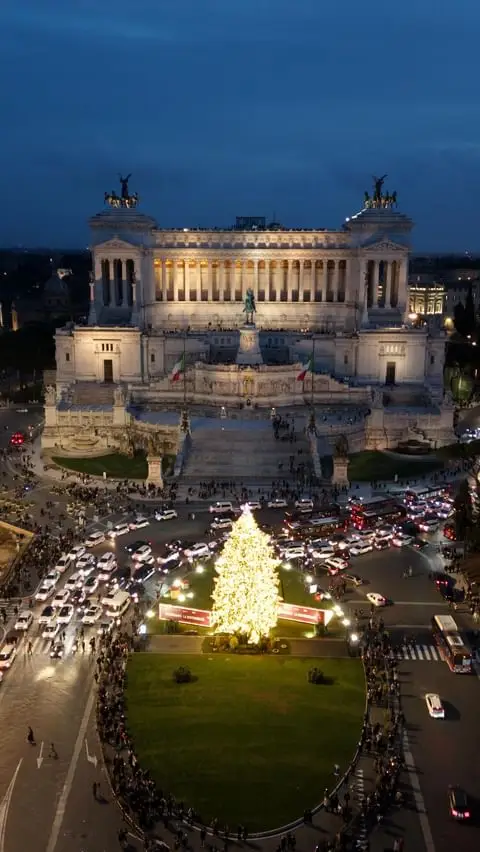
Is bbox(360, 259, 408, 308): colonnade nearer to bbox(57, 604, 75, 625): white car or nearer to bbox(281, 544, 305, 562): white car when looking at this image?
bbox(281, 544, 305, 562): white car

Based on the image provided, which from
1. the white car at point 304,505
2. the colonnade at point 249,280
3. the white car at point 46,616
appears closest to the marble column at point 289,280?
the colonnade at point 249,280

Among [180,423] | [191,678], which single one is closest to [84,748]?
[191,678]

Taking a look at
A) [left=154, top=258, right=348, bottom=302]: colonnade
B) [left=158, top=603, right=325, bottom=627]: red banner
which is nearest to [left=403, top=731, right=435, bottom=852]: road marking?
[left=158, top=603, right=325, bottom=627]: red banner

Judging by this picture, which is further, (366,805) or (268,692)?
(268,692)

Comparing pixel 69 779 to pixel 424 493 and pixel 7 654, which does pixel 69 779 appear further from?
pixel 424 493

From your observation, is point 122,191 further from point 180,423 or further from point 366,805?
point 366,805

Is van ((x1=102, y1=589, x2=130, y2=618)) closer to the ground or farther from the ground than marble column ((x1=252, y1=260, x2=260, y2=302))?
closer to the ground

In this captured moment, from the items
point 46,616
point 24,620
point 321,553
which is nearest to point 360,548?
point 321,553
